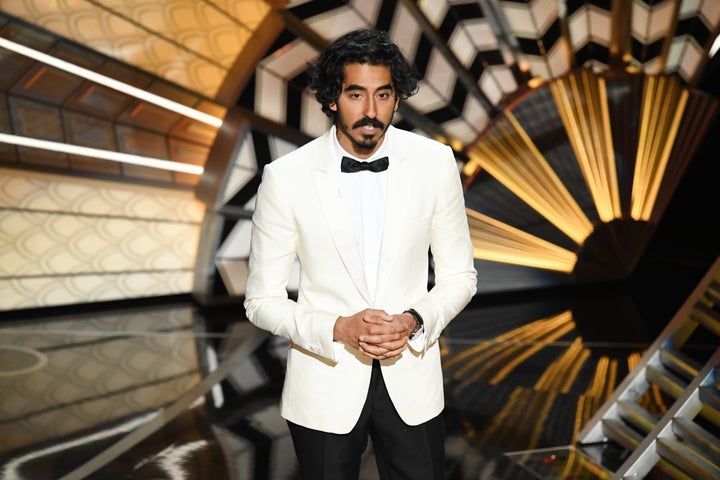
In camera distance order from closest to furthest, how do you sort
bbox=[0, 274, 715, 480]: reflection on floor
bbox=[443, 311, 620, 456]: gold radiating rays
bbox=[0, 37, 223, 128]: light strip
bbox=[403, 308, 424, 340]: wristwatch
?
bbox=[403, 308, 424, 340]: wristwatch < bbox=[0, 274, 715, 480]: reflection on floor < bbox=[443, 311, 620, 456]: gold radiating rays < bbox=[0, 37, 223, 128]: light strip

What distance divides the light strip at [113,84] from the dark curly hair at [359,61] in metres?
5.11

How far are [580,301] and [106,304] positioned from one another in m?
4.67

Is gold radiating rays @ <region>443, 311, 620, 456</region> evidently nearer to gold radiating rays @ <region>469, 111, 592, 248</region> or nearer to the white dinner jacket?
gold radiating rays @ <region>469, 111, 592, 248</region>

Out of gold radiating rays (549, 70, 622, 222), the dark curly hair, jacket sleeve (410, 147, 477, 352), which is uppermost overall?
gold radiating rays (549, 70, 622, 222)

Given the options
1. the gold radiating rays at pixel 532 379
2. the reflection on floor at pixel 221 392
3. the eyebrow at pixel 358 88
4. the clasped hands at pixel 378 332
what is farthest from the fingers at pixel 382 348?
the gold radiating rays at pixel 532 379

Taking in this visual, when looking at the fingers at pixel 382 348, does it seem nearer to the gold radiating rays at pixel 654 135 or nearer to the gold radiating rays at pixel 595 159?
the gold radiating rays at pixel 595 159

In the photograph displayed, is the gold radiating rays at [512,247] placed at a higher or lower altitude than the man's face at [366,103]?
lower

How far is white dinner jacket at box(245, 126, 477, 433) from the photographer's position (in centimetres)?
179

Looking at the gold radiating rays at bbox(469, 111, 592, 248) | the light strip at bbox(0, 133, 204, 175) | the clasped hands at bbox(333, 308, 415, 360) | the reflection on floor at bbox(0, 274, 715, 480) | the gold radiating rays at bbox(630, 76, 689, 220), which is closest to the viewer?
the clasped hands at bbox(333, 308, 415, 360)

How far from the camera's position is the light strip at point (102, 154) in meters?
6.54

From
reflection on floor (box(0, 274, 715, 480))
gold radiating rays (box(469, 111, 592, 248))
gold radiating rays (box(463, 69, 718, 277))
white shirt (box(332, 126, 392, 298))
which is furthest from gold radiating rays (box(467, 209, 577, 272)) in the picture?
white shirt (box(332, 126, 392, 298))

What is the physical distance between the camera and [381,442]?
1884 millimetres

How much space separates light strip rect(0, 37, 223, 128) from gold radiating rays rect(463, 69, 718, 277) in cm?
272

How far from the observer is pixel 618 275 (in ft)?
29.3
